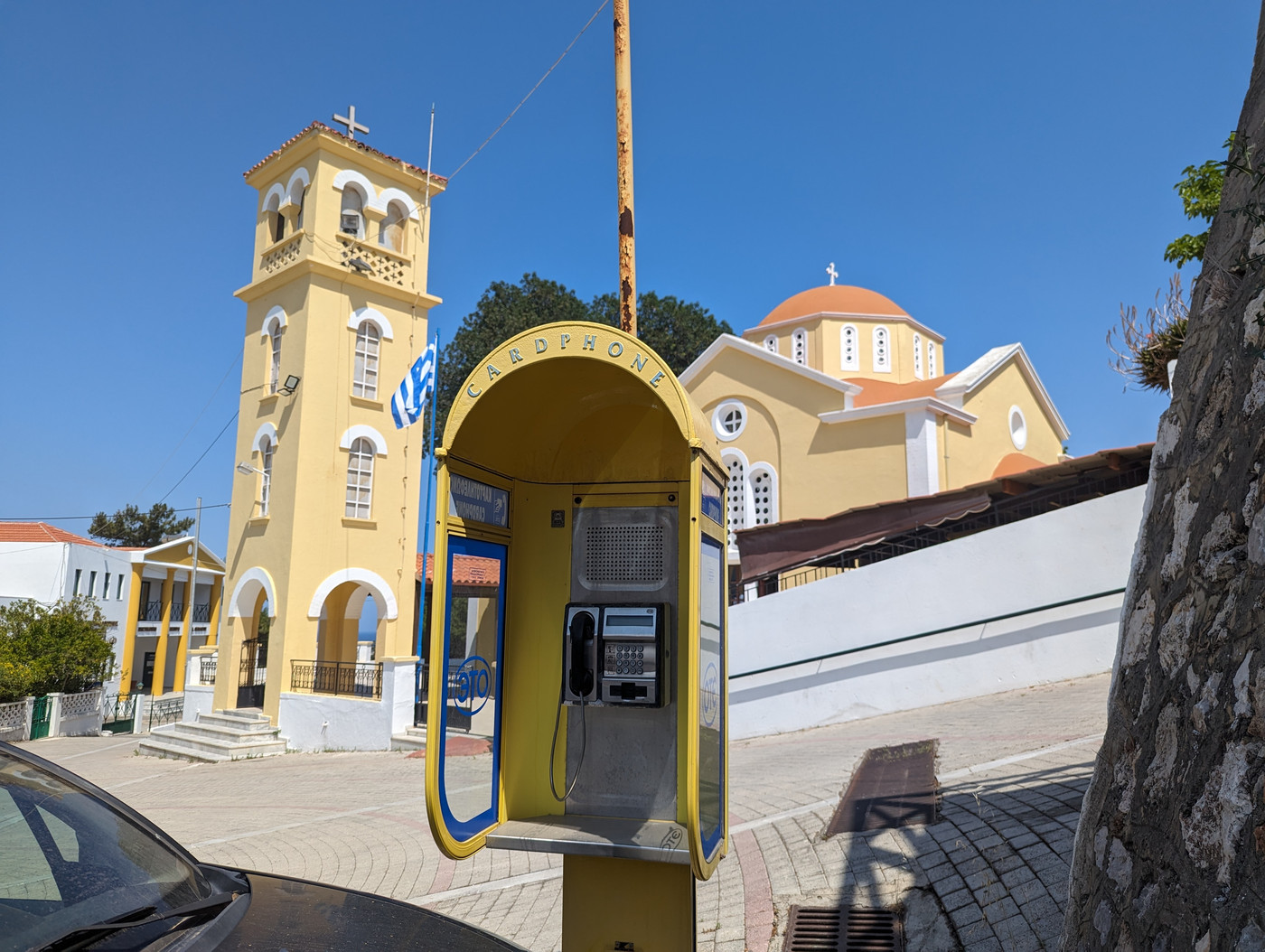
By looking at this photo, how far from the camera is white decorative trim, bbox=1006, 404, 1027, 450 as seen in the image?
24.2 m

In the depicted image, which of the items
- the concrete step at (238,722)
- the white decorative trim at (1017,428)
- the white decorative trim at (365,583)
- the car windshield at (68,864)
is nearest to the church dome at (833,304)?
the white decorative trim at (1017,428)

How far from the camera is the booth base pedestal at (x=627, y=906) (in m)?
3.98

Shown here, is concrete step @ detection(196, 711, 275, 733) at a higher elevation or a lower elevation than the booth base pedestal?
lower

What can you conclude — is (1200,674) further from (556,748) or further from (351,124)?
(351,124)

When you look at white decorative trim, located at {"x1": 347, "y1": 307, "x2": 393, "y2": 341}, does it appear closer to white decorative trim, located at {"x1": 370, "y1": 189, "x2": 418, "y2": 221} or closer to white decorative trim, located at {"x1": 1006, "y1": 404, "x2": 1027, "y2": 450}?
white decorative trim, located at {"x1": 370, "y1": 189, "x2": 418, "y2": 221}

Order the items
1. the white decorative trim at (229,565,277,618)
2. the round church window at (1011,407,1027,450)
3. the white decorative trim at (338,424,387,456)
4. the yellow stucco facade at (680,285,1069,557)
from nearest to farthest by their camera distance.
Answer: the white decorative trim at (229,565,277,618) → the white decorative trim at (338,424,387,456) → the yellow stucco facade at (680,285,1069,557) → the round church window at (1011,407,1027,450)

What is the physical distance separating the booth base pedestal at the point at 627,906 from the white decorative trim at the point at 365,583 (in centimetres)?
1569

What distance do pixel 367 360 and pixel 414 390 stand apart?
3.57 metres

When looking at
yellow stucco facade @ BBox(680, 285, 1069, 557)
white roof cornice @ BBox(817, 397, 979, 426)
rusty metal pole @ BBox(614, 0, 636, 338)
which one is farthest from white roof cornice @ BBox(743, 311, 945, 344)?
rusty metal pole @ BBox(614, 0, 636, 338)

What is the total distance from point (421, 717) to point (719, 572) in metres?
13.5

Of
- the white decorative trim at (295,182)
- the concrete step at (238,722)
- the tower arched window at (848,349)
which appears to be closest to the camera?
the concrete step at (238,722)

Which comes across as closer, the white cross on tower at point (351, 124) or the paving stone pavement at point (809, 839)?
the paving stone pavement at point (809, 839)

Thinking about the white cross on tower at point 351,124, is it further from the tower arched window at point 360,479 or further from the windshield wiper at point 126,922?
the windshield wiper at point 126,922

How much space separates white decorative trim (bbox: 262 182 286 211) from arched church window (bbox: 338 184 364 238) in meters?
1.69
